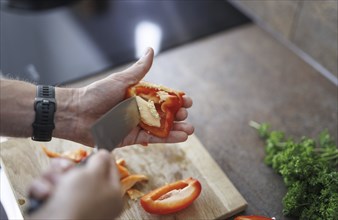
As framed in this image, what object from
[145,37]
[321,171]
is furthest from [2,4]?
[321,171]

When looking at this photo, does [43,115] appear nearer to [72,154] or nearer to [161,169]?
[72,154]

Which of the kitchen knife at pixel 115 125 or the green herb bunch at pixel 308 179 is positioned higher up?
the kitchen knife at pixel 115 125

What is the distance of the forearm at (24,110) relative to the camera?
1232 mm

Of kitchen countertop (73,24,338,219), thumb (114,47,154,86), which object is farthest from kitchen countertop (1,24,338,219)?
thumb (114,47,154,86)

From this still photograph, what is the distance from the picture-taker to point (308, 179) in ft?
4.50

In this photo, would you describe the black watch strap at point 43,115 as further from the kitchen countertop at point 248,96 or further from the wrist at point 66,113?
the kitchen countertop at point 248,96

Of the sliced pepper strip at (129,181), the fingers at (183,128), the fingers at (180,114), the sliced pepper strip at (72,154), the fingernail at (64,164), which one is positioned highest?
the fingernail at (64,164)

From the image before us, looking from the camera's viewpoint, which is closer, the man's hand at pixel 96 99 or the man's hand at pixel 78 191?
the man's hand at pixel 78 191

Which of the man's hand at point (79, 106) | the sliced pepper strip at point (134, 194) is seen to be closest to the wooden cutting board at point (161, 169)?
the sliced pepper strip at point (134, 194)

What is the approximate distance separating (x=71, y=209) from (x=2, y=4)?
171 centimetres

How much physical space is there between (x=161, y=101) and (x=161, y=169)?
0.26 metres

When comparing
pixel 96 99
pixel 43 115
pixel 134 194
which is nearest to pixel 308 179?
pixel 134 194

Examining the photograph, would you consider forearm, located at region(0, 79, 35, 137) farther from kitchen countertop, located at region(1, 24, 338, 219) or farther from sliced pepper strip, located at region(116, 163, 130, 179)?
kitchen countertop, located at region(1, 24, 338, 219)

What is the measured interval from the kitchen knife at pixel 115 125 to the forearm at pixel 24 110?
175 mm
